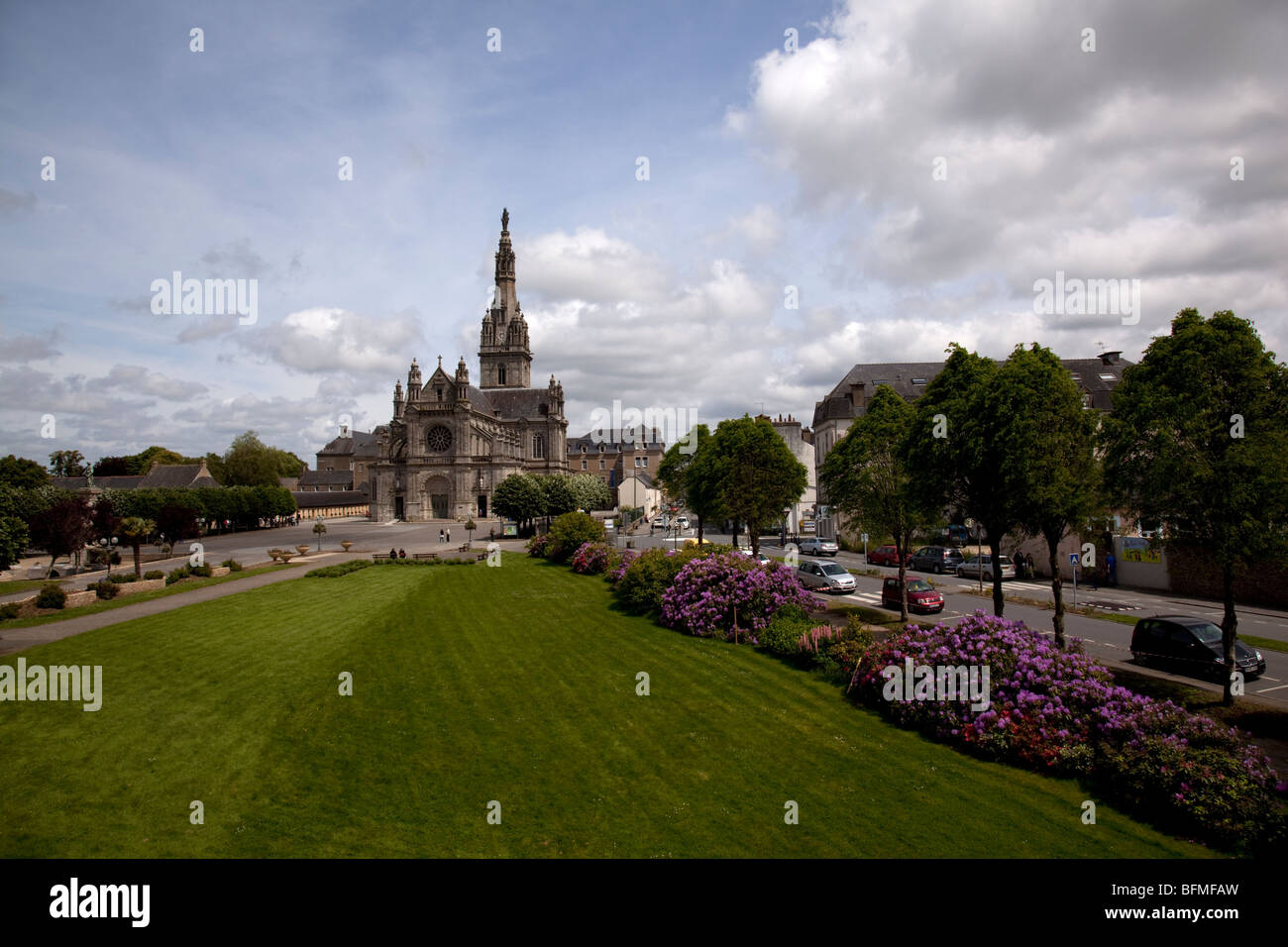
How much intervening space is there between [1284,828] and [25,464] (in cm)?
8503

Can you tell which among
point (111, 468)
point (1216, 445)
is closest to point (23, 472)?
point (111, 468)

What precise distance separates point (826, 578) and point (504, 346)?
97508 millimetres

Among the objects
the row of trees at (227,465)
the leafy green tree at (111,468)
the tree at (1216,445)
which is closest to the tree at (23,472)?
the row of trees at (227,465)

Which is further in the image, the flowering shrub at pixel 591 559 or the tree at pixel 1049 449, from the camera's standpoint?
the flowering shrub at pixel 591 559

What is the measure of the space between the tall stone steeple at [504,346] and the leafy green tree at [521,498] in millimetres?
62505

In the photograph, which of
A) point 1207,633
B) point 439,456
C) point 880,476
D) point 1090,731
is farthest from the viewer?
point 439,456

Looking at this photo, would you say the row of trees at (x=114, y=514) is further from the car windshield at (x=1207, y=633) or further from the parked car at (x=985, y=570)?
the parked car at (x=985, y=570)

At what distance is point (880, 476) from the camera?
22.1 metres

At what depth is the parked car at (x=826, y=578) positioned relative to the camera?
29.1 m

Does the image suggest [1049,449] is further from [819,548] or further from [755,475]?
[819,548]

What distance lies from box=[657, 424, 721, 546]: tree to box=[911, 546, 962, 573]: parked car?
44.0 ft

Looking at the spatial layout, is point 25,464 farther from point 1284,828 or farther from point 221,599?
point 1284,828

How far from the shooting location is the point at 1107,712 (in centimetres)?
1004
